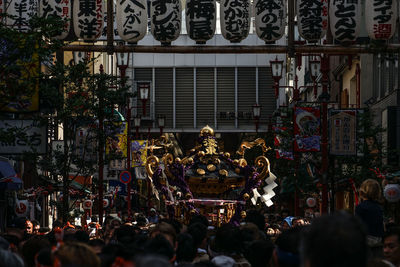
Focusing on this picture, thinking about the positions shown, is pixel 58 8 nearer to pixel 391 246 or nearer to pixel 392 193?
pixel 392 193

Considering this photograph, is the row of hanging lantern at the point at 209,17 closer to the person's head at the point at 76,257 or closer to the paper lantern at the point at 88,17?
the paper lantern at the point at 88,17

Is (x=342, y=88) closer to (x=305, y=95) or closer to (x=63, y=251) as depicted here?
(x=305, y=95)

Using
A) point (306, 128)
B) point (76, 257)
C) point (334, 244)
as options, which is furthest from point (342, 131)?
point (334, 244)

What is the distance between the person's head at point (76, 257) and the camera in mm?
5652

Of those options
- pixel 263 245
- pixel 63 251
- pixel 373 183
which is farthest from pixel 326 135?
pixel 63 251

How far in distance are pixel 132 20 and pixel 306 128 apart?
739 cm

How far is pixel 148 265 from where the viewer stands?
164 inches

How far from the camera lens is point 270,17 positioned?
21.0 metres

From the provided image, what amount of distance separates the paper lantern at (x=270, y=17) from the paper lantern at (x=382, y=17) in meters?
2.06

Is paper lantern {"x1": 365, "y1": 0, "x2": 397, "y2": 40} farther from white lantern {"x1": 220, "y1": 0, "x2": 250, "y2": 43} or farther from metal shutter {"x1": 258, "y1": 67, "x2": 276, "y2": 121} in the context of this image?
metal shutter {"x1": 258, "y1": 67, "x2": 276, "y2": 121}

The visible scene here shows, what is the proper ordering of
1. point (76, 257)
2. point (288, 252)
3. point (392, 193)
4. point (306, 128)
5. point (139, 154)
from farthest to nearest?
point (139, 154) → point (306, 128) → point (392, 193) → point (288, 252) → point (76, 257)

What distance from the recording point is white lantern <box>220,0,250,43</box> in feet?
69.4

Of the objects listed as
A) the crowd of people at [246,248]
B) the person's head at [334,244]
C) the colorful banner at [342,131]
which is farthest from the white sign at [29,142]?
the person's head at [334,244]

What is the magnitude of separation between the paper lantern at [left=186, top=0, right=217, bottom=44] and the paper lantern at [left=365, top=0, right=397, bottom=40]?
3712 millimetres
